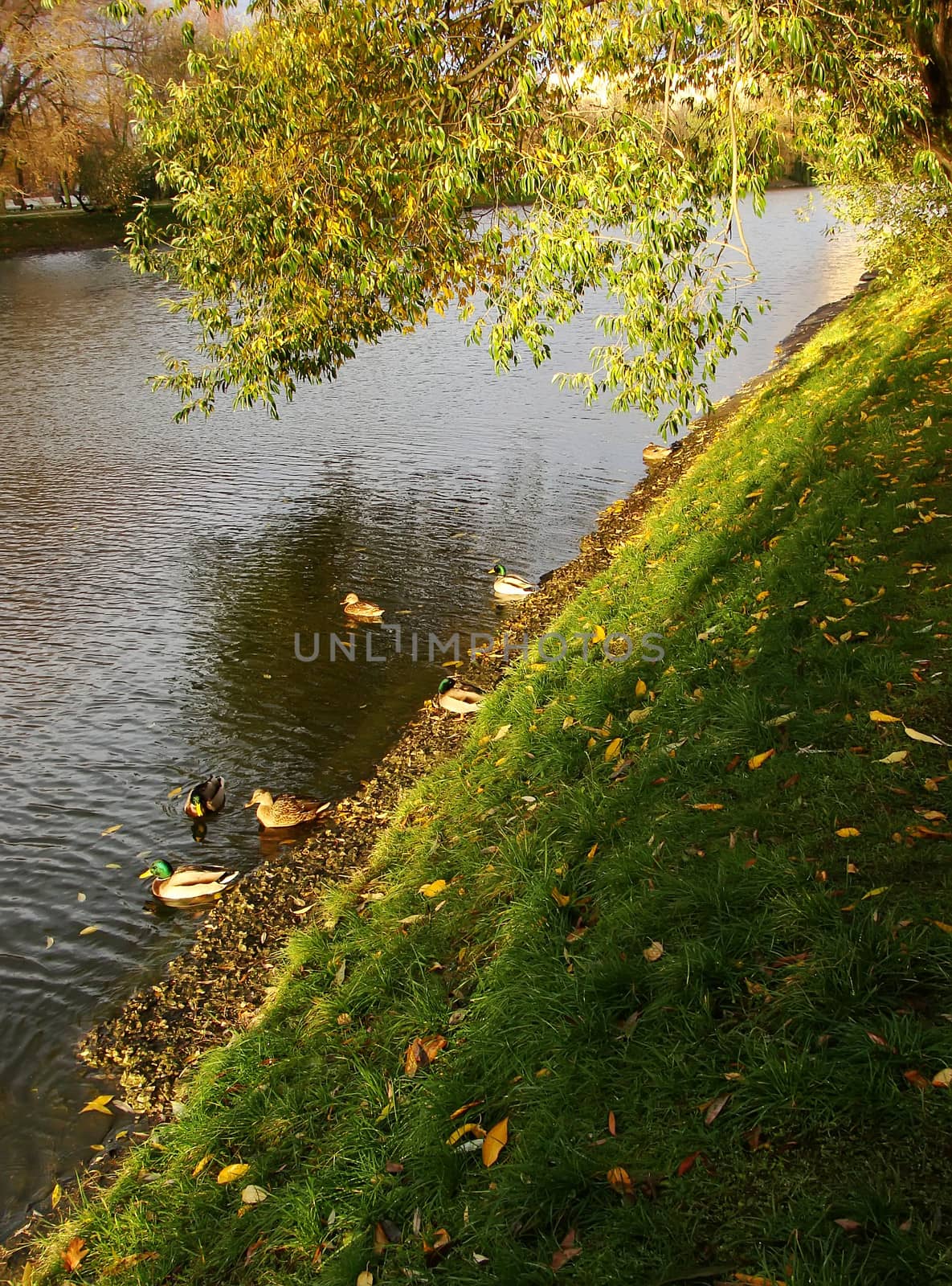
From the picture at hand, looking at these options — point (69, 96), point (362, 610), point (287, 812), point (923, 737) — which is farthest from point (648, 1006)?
point (69, 96)

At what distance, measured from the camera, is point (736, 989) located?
3590mm

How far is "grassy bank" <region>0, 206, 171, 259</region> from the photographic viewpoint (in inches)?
1953

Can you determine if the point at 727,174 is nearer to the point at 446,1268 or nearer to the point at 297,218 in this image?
the point at 297,218

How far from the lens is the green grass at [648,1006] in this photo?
2939mm

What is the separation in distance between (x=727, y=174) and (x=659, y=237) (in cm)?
123

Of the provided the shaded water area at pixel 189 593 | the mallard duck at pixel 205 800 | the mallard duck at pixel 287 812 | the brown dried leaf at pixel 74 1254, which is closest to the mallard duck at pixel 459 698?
the shaded water area at pixel 189 593

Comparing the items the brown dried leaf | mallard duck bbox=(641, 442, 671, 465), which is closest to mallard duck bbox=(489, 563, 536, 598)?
mallard duck bbox=(641, 442, 671, 465)

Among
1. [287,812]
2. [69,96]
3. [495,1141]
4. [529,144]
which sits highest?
[69,96]

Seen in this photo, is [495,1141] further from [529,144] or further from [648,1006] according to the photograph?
[529,144]

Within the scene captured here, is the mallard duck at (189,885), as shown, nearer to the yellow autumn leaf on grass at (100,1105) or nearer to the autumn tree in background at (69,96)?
the yellow autumn leaf on grass at (100,1105)

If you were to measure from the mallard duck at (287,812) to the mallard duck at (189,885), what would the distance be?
0.69 meters

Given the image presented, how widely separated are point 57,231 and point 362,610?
51284mm

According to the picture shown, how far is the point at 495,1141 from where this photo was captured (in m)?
3.47

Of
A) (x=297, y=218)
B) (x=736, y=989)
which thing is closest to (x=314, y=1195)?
(x=736, y=989)
